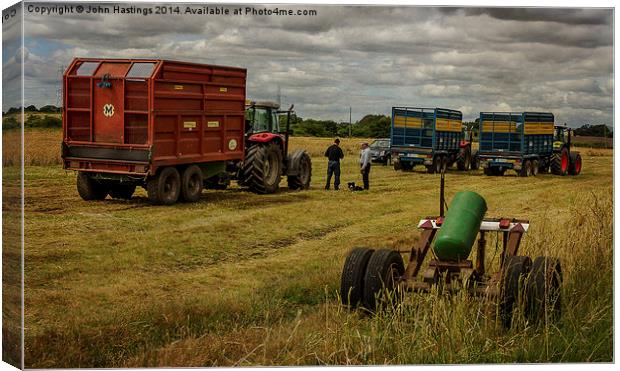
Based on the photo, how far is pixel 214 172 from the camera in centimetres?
1577

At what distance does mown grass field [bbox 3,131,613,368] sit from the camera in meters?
10.1

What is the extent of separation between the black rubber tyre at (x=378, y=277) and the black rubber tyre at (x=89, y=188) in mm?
3146

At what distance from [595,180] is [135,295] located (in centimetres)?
536

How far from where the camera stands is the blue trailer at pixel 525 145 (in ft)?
40.5

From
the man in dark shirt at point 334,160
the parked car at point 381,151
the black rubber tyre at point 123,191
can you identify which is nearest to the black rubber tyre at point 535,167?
the parked car at point 381,151

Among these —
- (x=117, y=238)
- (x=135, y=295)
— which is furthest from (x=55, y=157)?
(x=135, y=295)

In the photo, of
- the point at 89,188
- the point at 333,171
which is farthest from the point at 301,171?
the point at 89,188

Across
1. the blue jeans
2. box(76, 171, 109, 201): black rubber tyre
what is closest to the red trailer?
box(76, 171, 109, 201): black rubber tyre

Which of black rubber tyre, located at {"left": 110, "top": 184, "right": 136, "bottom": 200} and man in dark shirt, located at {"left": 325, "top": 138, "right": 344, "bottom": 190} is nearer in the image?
black rubber tyre, located at {"left": 110, "top": 184, "right": 136, "bottom": 200}

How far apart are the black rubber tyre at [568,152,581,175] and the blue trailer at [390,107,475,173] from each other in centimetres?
123

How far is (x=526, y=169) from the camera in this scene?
48.6 ft

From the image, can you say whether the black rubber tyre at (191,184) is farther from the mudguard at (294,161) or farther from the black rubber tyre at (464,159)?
the black rubber tyre at (464,159)

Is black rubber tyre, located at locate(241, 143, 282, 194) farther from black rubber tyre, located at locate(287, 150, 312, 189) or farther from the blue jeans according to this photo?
the blue jeans

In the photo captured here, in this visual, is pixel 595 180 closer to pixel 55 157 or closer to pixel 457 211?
pixel 457 211
